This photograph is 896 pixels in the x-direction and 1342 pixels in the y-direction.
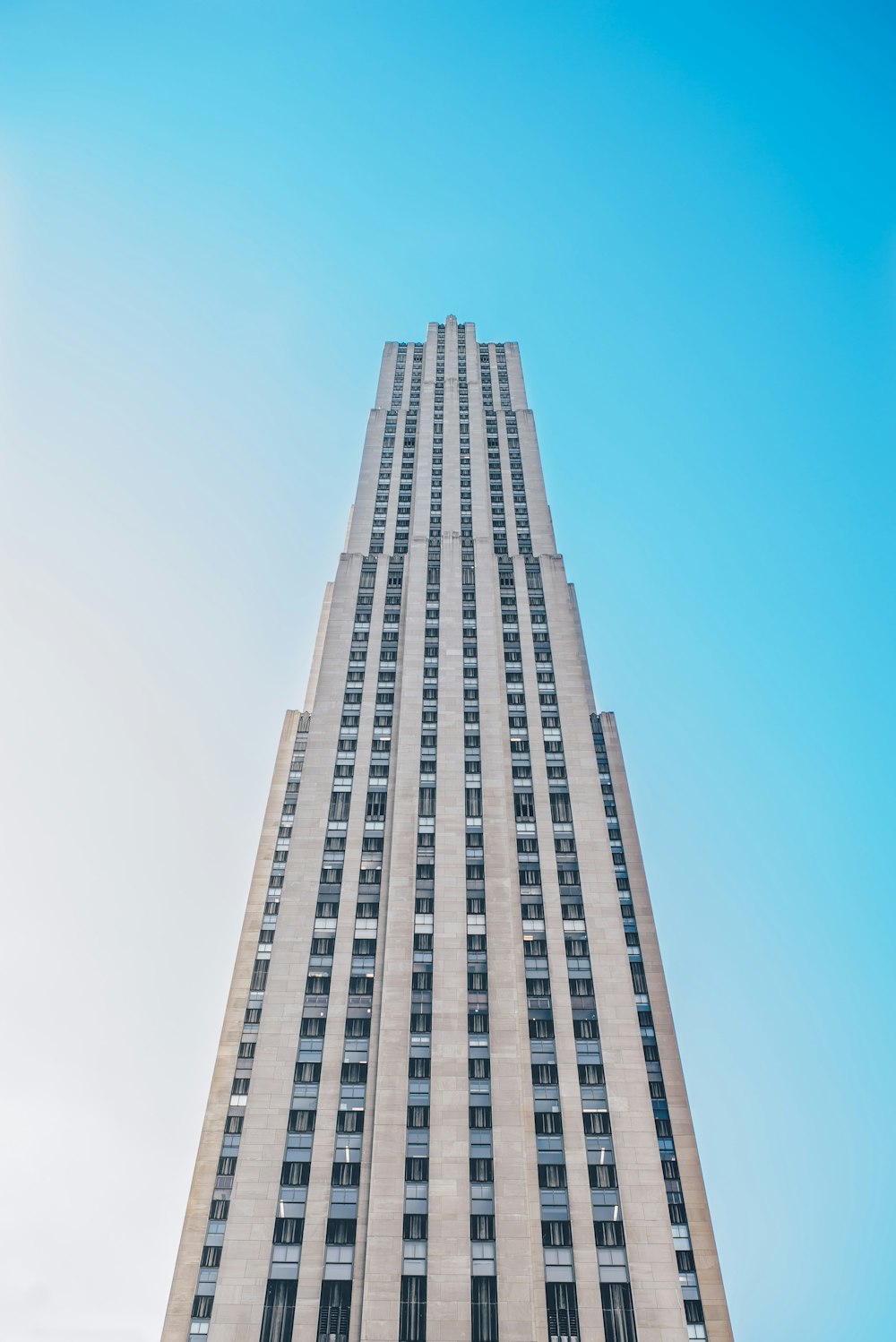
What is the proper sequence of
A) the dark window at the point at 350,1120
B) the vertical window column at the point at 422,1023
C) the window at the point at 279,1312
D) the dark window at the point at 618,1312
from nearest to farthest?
the window at the point at 279,1312, the dark window at the point at 618,1312, the vertical window column at the point at 422,1023, the dark window at the point at 350,1120

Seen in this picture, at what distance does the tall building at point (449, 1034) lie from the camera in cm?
5125

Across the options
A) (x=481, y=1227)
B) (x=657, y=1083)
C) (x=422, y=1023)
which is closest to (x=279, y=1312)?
(x=481, y=1227)

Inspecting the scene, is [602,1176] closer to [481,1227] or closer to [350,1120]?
[481,1227]

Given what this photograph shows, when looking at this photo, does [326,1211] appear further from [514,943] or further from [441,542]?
[441,542]

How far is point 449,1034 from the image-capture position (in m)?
61.1

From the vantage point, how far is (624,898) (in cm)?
7206

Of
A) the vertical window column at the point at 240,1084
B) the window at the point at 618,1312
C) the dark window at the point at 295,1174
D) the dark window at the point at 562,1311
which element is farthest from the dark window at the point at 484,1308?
the vertical window column at the point at 240,1084

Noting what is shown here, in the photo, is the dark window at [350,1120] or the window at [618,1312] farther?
the dark window at [350,1120]

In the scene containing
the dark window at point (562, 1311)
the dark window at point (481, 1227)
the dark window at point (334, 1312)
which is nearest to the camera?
the dark window at point (334, 1312)

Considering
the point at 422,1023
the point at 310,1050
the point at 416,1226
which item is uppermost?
the point at 422,1023

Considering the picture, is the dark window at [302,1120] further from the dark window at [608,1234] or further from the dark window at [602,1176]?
the dark window at [608,1234]

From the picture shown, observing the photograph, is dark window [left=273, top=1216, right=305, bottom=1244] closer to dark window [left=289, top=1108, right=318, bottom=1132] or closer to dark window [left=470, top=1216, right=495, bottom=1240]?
dark window [left=289, top=1108, right=318, bottom=1132]

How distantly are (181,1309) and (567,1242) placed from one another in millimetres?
22201

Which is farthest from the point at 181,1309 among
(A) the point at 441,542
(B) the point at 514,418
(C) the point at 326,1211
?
(B) the point at 514,418
